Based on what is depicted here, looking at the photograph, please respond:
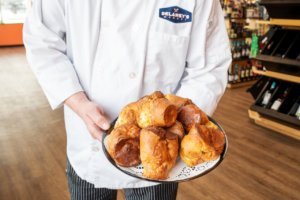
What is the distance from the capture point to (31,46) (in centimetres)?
99

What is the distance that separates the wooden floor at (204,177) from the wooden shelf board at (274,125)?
3.1 inches

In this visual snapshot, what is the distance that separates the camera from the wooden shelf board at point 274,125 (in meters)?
3.35

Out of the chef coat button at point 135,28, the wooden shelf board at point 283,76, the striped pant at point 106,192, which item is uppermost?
the chef coat button at point 135,28

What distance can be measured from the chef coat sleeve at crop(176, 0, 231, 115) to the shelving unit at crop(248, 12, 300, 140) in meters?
2.45

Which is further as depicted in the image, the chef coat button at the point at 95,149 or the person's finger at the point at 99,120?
the chef coat button at the point at 95,149

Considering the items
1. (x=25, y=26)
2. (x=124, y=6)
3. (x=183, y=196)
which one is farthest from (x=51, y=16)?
(x=183, y=196)

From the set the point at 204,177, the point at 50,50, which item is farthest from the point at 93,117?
the point at 204,177

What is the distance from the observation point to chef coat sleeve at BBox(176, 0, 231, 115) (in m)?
1.06

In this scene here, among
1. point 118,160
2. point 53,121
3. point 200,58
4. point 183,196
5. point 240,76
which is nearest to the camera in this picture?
point 118,160

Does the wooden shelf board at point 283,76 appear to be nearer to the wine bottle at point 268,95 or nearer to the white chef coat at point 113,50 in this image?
the wine bottle at point 268,95

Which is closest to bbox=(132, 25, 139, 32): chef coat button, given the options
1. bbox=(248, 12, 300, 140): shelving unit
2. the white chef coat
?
the white chef coat

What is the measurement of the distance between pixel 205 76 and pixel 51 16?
1.84ft

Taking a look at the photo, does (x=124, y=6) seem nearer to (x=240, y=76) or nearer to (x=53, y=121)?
(x=53, y=121)

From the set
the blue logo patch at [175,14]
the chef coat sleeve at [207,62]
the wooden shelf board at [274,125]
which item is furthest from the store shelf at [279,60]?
the blue logo patch at [175,14]
